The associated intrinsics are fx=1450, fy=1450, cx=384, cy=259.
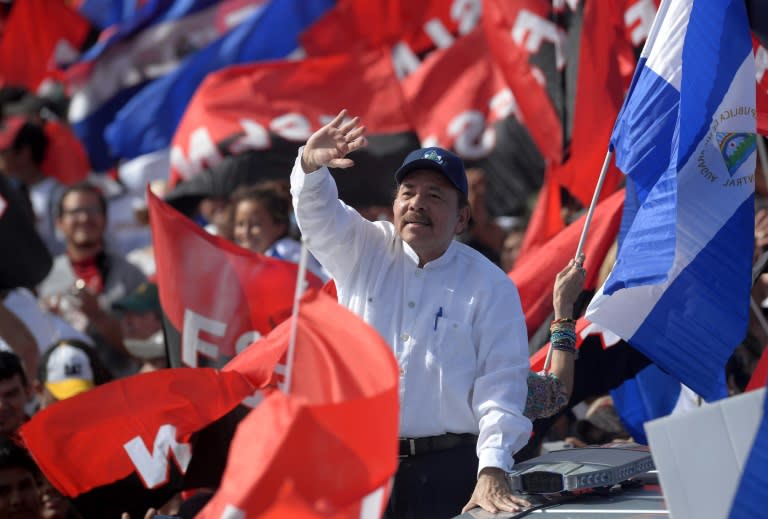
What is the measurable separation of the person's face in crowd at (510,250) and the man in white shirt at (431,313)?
3.34 meters

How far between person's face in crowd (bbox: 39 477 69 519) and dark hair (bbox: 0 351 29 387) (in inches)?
29.5

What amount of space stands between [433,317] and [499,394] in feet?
1.18

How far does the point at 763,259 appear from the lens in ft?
19.7

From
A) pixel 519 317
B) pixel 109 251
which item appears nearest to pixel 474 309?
pixel 519 317

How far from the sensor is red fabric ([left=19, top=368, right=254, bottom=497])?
543cm

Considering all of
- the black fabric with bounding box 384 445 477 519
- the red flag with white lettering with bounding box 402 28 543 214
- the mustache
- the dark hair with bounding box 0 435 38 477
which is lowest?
the black fabric with bounding box 384 445 477 519

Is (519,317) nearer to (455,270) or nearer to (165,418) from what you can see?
(455,270)

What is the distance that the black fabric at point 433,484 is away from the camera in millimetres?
4840

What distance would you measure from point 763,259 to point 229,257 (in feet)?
8.99

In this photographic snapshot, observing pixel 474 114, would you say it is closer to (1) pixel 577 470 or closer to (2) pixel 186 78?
(2) pixel 186 78

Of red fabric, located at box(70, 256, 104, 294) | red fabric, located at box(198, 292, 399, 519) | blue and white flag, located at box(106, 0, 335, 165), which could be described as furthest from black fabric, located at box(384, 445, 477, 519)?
blue and white flag, located at box(106, 0, 335, 165)

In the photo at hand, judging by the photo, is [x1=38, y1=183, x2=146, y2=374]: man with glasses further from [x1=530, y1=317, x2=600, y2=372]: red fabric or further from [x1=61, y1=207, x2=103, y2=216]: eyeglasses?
[x1=530, y1=317, x2=600, y2=372]: red fabric

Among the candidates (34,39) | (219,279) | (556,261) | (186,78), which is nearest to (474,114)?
(219,279)

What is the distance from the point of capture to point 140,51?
1291 centimetres
